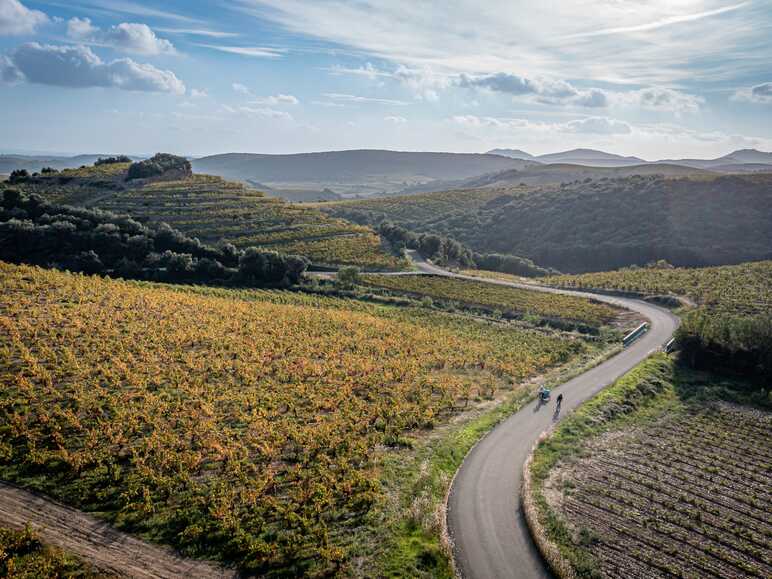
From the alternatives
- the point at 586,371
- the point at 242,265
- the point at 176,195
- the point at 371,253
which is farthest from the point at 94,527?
the point at 176,195

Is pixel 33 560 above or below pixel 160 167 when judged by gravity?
below

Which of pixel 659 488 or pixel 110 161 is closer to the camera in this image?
pixel 659 488

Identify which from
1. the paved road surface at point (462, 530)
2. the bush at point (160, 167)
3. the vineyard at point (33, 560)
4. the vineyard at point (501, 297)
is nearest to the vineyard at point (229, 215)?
the bush at point (160, 167)

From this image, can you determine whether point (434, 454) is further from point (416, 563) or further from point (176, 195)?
point (176, 195)

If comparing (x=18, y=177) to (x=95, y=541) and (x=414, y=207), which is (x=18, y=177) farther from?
(x=95, y=541)

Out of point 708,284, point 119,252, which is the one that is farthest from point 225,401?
point 708,284

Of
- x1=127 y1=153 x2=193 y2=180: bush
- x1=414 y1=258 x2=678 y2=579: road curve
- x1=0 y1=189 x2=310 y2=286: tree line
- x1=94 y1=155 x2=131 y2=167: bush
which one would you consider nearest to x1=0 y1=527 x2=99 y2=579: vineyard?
x1=414 y1=258 x2=678 y2=579: road curve
